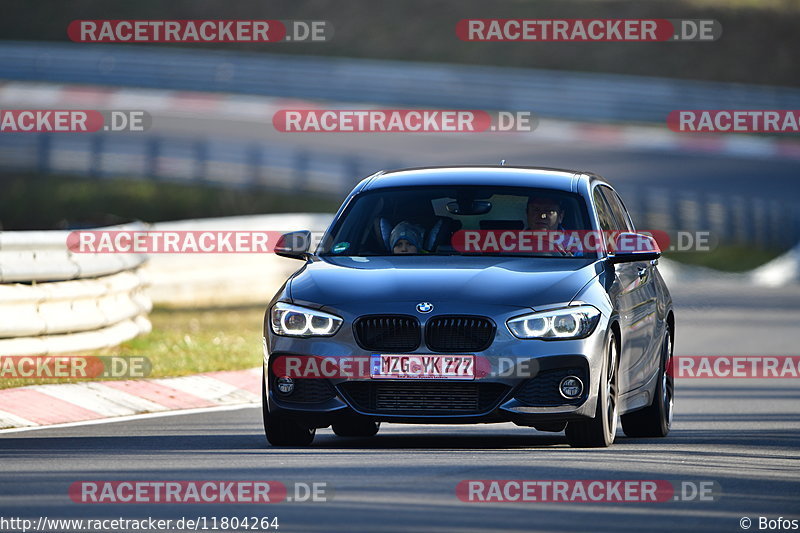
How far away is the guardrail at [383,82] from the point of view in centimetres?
4531

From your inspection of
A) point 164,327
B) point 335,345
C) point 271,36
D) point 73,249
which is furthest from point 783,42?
point 335,345

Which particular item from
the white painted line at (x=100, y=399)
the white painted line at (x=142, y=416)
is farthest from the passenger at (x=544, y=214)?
the white painted line at (x=100, y=399)

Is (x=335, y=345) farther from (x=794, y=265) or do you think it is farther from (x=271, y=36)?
(x=271, y=36)

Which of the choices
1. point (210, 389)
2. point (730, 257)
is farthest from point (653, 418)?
point (730, 257)

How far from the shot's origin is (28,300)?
13305 millimetres

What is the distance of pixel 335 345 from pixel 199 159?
2520 centimetres

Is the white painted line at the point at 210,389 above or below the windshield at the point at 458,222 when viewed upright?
below

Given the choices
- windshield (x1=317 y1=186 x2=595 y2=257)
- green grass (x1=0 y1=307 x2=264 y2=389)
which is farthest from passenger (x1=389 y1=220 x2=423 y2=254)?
green grass (x1=0 y1=307 x2=264 y2=389)

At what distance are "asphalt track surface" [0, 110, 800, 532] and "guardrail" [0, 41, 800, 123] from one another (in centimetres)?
2993

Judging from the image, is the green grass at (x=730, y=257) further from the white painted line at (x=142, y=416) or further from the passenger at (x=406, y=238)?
the passenger at (x=406, y=238)

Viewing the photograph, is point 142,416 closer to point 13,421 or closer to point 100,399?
point 100,399

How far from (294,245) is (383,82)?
35901mm

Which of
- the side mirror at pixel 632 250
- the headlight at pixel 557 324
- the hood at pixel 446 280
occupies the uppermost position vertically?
the side mirror at pixel 632 250

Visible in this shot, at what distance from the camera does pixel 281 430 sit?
10141 mm
